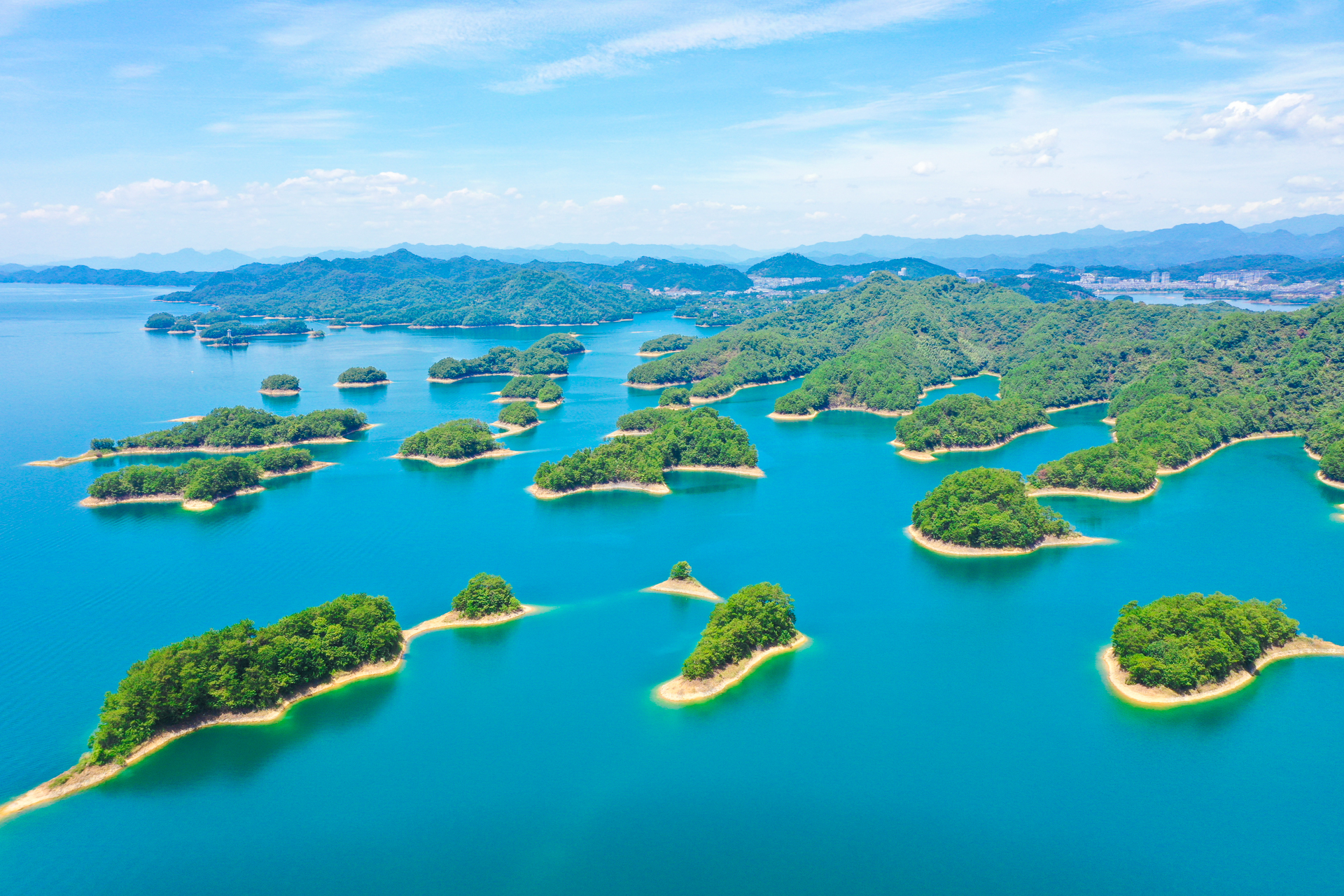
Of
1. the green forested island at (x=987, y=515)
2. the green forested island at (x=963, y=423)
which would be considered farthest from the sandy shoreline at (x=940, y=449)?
the green forested island at (x=987, y=515)

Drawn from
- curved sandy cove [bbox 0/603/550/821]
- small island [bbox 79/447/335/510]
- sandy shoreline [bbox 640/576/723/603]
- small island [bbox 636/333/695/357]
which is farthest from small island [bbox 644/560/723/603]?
small island [bbox 636/333/695/357]

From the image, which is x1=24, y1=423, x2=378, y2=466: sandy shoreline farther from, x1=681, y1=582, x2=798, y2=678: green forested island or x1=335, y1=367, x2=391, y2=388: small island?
x1=681, y1=582, x2=798, y2=678: green forested island

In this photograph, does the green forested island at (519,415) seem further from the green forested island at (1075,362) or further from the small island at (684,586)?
the small island at (684,586)

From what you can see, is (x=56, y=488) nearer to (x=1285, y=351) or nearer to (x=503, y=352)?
(x=503, y=352)

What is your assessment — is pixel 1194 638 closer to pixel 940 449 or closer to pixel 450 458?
pixel 940 449

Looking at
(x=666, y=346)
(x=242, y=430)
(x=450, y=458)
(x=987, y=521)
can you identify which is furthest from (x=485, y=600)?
(x=666, y=346)

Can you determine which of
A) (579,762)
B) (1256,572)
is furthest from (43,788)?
(1256,572)
